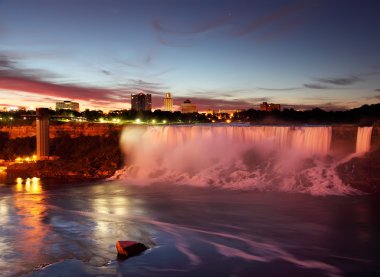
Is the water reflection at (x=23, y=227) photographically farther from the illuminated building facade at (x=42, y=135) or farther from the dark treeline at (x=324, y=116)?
the dark treeline at (x=324, y=116)

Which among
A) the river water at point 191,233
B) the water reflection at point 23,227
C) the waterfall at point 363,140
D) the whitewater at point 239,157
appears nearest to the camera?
the river water at point 191,233

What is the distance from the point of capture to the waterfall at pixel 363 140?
25.4 meters

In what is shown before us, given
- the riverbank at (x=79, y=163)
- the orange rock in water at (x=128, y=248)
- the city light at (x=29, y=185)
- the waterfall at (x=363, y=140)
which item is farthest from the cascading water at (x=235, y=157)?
the orange rock in water at (x=128, y=248)

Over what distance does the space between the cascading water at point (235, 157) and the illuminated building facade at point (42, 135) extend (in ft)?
20.8

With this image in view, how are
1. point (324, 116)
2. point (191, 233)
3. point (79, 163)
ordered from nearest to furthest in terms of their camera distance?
point (191, 233) < point (79, 163) < point (324, 116)

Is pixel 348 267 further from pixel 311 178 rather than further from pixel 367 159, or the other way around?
pixel 367 159

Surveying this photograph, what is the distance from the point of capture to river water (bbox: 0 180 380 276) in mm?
10625

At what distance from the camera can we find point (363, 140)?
25688 millimetres

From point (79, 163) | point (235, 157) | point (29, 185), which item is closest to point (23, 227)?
point (29, 185)

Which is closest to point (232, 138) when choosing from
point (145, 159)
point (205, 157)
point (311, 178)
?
point (205, 157)

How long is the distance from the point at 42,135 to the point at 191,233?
2416cm

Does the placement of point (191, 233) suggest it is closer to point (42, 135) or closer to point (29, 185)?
point (29, 185)

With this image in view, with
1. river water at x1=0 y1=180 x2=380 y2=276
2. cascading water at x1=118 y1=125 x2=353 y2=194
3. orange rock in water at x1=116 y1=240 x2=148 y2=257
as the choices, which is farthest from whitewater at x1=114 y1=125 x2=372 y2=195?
orange rock in water at x1=116 y1=240 x2=148 y2=257

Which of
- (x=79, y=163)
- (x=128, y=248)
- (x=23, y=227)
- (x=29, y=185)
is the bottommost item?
(x=29, y=185)
